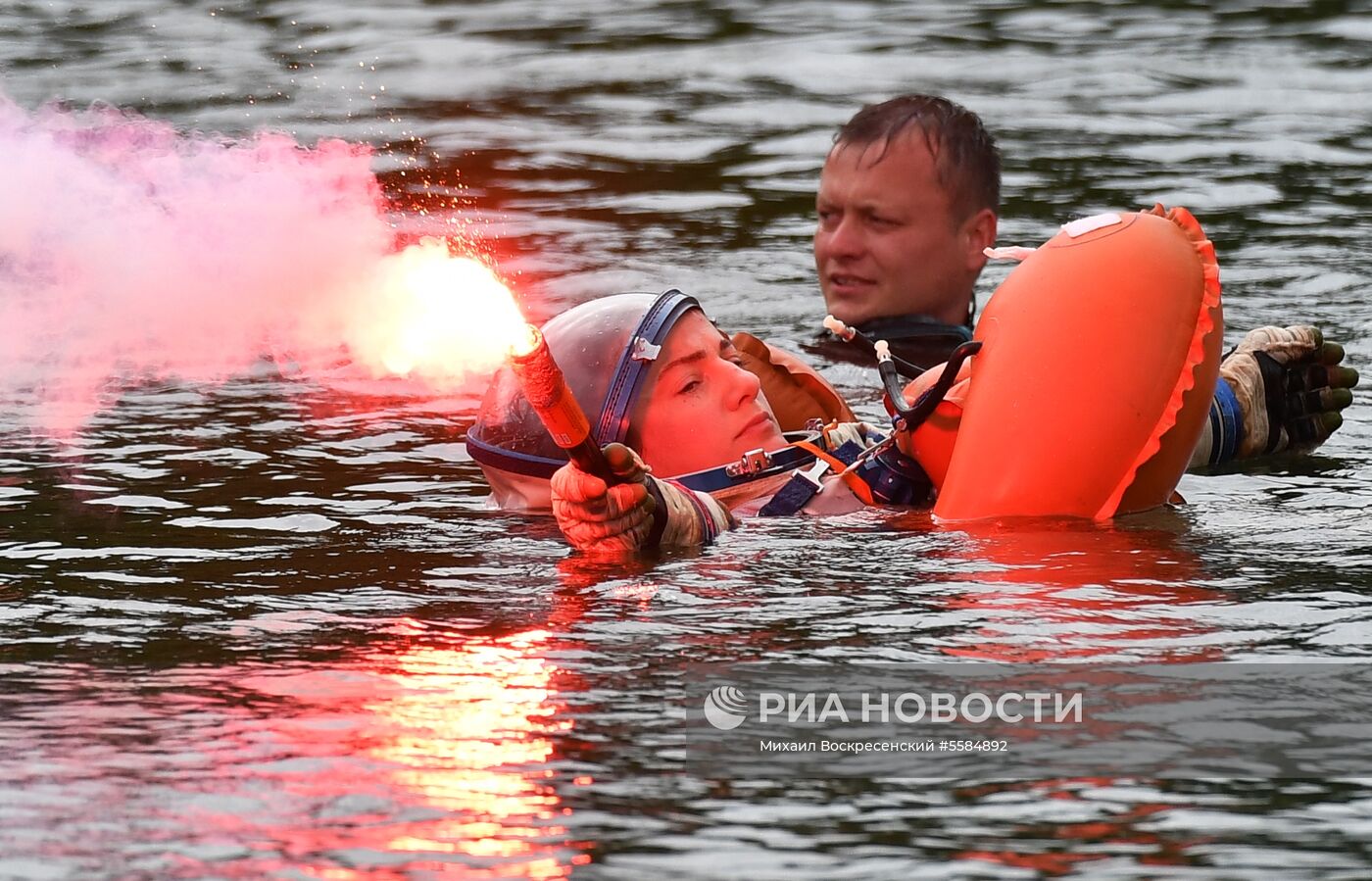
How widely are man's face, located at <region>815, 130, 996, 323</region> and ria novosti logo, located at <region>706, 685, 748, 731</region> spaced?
4695 mm

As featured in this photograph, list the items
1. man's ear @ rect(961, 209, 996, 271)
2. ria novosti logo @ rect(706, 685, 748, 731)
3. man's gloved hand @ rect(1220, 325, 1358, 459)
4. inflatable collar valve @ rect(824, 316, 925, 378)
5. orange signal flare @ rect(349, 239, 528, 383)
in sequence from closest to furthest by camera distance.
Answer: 1. ria novosti logo @ rect(706, 685, 748, 731)
2. orange signal flare @ rect(349, 239, 528, 383)
3. inflatable collar valve @ rect(824, 316, 925, 378)
4. man's gloved hand @ rect(1220, 325, 1358, 459)
5. man's ear @ rect(961, 209, 996, 271)

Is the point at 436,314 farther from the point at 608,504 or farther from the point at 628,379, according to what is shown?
the point at 628,379

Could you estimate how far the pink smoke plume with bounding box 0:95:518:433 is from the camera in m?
5.79

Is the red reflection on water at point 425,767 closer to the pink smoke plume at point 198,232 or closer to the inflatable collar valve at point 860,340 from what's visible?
the pink smoke plume at point 198,232

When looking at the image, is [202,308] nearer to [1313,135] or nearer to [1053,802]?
[1053,802]

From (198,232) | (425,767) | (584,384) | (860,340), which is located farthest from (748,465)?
(860,340)

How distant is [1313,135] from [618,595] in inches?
382

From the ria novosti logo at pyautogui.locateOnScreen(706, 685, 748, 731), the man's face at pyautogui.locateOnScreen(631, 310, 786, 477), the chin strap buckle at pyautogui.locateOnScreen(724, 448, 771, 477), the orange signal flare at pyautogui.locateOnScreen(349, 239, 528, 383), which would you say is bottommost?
the ria novosti logo at pyautogui.locateOnScreen(706, 685, 748, 731)

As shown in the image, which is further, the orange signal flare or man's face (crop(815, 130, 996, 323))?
man's face (crop(815, 130, 996, 323))

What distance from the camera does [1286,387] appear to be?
23.2 feet

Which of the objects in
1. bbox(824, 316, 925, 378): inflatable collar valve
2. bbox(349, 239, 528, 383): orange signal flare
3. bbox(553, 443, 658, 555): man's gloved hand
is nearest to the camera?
bbox(349, 239, 528, 383): orange signal flare

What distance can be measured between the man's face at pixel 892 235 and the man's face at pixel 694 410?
2.90 metres

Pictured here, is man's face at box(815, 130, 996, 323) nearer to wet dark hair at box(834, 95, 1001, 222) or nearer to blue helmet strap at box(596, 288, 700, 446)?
wet dark hair at box(834, 95, 1001, 222)

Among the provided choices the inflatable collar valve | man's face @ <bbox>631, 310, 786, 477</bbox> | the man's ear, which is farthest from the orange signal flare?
the man's ear
